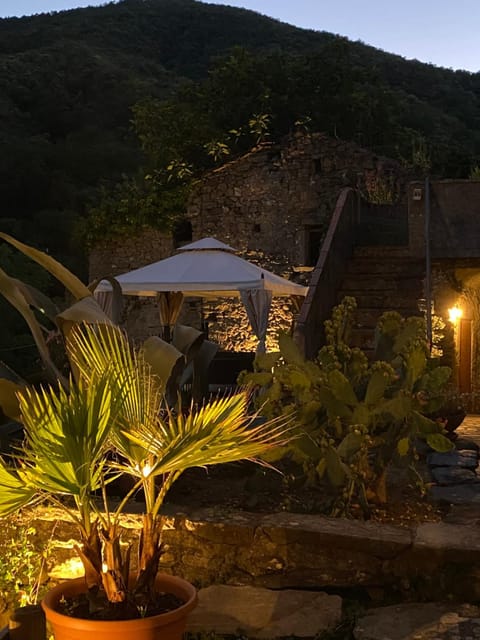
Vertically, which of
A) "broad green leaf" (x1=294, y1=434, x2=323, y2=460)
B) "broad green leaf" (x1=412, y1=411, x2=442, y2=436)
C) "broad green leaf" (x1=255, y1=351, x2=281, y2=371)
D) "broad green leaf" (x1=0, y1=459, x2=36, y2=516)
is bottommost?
"broad green leaf" (x1=294, y1=434, x2=323, y2=460)

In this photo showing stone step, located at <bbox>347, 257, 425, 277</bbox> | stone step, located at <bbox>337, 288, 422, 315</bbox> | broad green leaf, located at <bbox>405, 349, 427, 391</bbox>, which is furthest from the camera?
stone step, located at <bbox>347, 257, 425, 277</bbox>

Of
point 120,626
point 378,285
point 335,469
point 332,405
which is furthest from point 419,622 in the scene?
point 378,285

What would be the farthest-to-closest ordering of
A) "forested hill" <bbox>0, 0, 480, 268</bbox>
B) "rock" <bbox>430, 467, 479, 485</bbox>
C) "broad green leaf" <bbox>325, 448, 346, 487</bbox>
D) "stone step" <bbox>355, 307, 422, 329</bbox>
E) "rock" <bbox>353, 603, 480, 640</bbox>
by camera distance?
"forested hill" <bbox>0, 0, 480, 268</bbox>, "stone step" <bbox>355, 307, 422, 329</bbox>, "rock" <bbox>430, 467, 479, 485</bbox>, "broad green leaf" <bbox>325, 448, 346, 487</bbox>, "rock" <bbox>353, 603, 480, 640</bbox>

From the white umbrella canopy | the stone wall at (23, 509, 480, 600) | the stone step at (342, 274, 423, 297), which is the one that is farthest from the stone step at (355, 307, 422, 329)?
the stone wall at (23, 509, 480, 600)

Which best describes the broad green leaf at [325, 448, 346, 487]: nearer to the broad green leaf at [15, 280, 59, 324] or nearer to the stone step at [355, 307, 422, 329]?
the broad green leaf at [15, 280, 59, 324]

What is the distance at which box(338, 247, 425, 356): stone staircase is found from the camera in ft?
25.9

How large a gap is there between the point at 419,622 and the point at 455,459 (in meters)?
2.67

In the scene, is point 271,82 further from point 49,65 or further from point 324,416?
point 49,65

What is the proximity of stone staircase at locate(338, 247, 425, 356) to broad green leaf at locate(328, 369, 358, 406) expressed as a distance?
12.7ft

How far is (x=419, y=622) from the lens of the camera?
2.76m

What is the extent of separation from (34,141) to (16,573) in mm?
28341

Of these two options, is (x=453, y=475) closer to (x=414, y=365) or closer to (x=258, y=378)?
(x=414, y=365)

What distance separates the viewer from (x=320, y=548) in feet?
10.1

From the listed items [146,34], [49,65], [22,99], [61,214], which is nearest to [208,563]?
[61,214]
